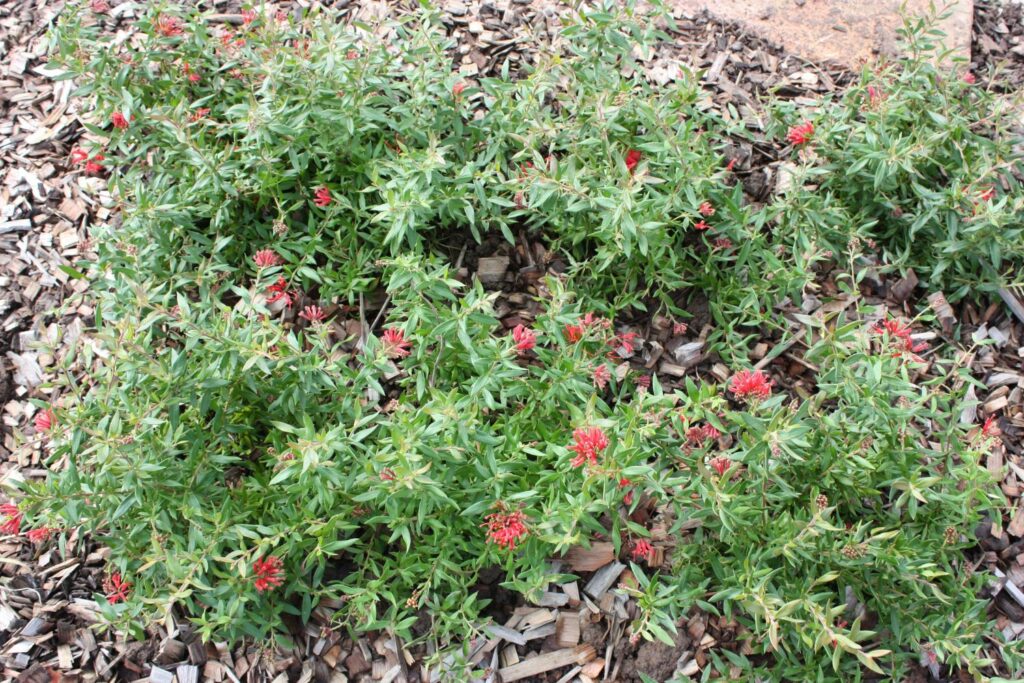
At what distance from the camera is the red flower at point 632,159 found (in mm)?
3990

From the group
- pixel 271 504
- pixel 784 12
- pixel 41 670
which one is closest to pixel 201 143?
pixel 271 504

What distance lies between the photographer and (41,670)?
349cm

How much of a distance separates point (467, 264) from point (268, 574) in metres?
1.84

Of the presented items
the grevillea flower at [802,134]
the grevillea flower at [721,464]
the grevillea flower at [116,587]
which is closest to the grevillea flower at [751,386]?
the grevillea flower at [721,464]

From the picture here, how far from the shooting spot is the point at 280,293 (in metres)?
3.65

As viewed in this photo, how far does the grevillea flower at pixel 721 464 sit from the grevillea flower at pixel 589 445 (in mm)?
484

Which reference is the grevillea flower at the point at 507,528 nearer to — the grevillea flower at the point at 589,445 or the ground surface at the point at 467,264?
the grevillea flower at the point at 589,445

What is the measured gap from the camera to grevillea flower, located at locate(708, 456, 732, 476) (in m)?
3.16

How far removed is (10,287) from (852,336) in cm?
397

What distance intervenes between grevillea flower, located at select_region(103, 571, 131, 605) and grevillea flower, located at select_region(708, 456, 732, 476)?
223cm

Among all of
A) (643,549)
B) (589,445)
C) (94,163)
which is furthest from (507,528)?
(94,163)

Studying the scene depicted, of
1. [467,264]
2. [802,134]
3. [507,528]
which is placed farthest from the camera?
[467,264]

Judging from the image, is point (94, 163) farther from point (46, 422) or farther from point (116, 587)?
point (116, 587)

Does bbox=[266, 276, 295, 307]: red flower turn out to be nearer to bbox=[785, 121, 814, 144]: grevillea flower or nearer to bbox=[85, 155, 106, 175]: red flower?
bbox=[85, 155, 106, 175]: red flower
